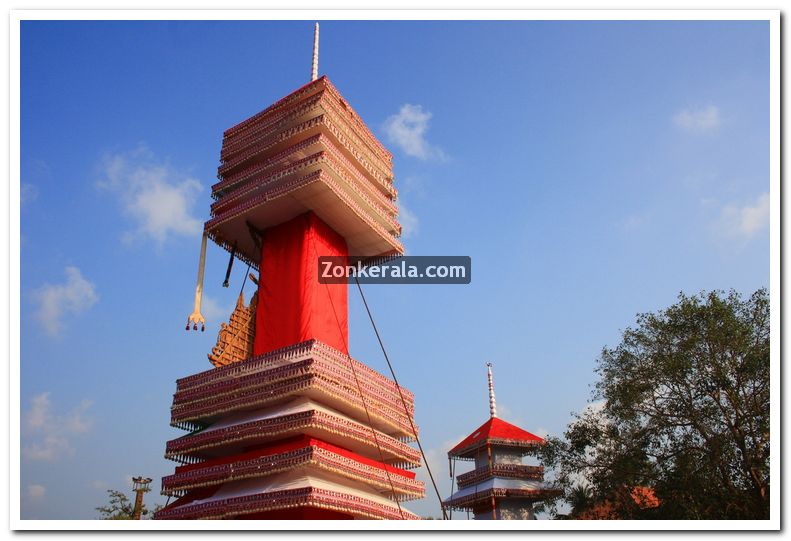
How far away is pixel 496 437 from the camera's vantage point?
115 feet

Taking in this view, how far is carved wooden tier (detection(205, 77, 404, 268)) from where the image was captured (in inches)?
1049

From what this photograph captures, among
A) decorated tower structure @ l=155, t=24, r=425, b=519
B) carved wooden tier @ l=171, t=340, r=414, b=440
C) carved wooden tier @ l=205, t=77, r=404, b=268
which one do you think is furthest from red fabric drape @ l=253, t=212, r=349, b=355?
carved wooden tier @ l=171, t=340, r=414, b=440

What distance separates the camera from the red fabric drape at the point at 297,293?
1007 inches

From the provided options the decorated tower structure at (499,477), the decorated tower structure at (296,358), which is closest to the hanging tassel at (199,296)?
the decorated tower structure at (296,358)

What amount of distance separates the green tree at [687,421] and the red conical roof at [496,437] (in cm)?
675

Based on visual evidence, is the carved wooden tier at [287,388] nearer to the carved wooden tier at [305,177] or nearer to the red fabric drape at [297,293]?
the red fabric drape at [297,293]

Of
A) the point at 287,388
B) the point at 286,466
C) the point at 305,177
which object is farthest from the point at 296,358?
the point at 305,177

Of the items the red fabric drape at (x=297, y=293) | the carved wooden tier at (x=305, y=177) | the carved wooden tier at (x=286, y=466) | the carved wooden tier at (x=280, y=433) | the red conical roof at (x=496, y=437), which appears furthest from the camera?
the red conical roof at (x=496, y=437)

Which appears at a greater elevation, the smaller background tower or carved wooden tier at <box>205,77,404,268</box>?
carved wooden tier at <box>205,77,404,268</box>

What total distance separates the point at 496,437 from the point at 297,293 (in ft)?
51.4

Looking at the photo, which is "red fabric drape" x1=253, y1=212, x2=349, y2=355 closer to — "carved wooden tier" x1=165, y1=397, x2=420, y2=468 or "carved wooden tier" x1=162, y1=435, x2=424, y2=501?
"carved wooden tier" x1=165, y1=397, x2=420, y2=468

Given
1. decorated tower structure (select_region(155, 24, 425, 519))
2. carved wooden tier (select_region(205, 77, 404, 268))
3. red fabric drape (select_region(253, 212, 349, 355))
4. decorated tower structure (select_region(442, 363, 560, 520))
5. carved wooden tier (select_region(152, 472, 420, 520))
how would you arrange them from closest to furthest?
carved wooden tier (select_region(152, 472, 420, 520)) < decorated tower structure (select_region(155, 24, 425, 519)) < red fabric drape (select_region(253, 212, 349, 355)) < carved wooden tier (select_region(205, 77, 404, 268)) < decorated tower structure (select_region(442, 363, 560, 520))

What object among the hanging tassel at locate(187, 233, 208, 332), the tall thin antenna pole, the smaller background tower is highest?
the tall thin antenna pole
